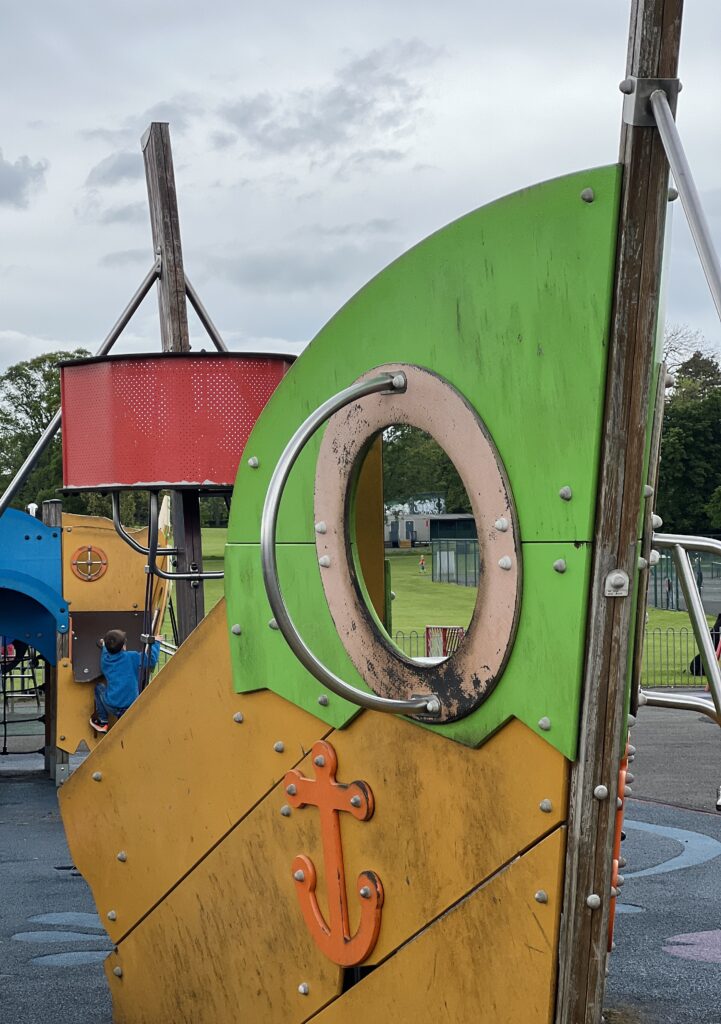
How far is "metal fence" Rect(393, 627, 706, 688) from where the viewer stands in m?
18.2

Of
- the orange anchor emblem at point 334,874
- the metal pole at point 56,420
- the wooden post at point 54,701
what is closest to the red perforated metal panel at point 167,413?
the metal pole at point 56,420

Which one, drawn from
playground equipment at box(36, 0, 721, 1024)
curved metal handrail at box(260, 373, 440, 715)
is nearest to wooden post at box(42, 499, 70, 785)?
playground equipment at box(36, 0, 721, 1024)

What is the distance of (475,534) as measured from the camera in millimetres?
2611

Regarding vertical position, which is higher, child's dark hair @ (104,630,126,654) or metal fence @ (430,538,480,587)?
metal fence @ (430,538,480,587)

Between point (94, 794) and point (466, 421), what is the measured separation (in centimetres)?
218

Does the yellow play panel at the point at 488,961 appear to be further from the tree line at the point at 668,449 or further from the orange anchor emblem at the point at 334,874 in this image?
the tree line at the point at 668,449

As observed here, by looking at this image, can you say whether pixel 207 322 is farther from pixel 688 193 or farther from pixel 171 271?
pixel 688 193

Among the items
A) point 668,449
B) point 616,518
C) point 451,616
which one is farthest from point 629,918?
point 668,449

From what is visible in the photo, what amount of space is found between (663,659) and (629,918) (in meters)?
16.2

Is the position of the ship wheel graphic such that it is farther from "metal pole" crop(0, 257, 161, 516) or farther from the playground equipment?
the playground equipment

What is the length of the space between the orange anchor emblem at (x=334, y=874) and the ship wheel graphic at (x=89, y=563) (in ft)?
26.0

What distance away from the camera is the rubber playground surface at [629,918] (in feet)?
16.1

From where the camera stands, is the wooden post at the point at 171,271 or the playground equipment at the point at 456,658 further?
the wooden post at the point at 171,271

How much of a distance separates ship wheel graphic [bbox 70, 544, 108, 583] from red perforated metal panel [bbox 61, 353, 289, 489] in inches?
273
